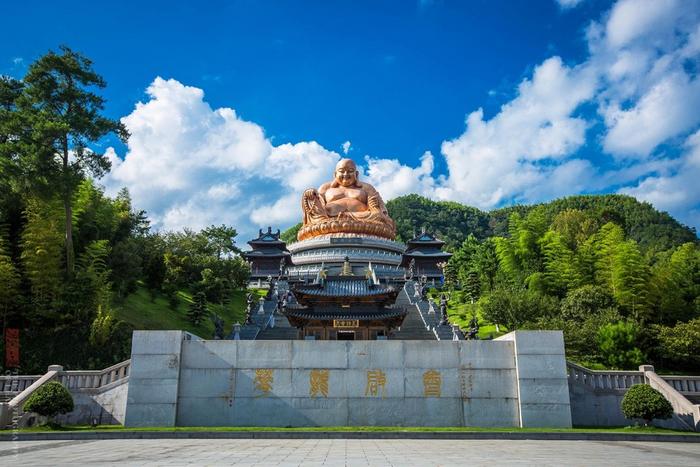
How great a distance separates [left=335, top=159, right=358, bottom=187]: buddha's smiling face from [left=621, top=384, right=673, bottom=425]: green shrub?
3970 centimetres

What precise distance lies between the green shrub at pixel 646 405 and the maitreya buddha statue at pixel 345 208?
34627 millimetres

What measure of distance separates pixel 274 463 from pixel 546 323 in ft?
60.2

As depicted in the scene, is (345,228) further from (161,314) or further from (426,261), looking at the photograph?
(161,314)

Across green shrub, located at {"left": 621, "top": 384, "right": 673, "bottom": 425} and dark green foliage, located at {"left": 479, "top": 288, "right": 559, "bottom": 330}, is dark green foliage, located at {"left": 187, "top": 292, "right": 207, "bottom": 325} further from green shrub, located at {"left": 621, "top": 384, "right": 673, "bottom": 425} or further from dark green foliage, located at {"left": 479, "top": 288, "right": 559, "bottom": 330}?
green shrub, located at {"left": 621, "top": 384, "right": 673, "bottom": 425}

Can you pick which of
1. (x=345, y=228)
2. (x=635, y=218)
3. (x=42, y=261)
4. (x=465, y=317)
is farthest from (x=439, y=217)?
(x=42, y=261)

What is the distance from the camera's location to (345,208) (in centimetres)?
4962

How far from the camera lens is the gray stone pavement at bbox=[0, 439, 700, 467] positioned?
26.8 ft

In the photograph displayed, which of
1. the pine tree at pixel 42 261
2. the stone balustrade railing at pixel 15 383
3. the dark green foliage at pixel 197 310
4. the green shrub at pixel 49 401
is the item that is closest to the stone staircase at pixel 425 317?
the dark green foliage at pixel 197 310

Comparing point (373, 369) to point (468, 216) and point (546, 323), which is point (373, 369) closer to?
point (546, 323)

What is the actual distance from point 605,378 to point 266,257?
39.5 m

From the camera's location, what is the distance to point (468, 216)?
4688 inches

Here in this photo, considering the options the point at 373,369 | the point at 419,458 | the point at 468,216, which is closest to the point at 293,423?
the point at 373,369

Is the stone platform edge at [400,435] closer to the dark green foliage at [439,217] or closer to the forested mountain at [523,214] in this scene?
the forested mountain at [523,214]

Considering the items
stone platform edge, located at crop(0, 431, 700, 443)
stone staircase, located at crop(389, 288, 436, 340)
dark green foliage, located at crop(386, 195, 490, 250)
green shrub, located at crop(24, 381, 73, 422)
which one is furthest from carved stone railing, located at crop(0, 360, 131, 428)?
dark green foliage, located at crop(386, 195, 490, 250)
